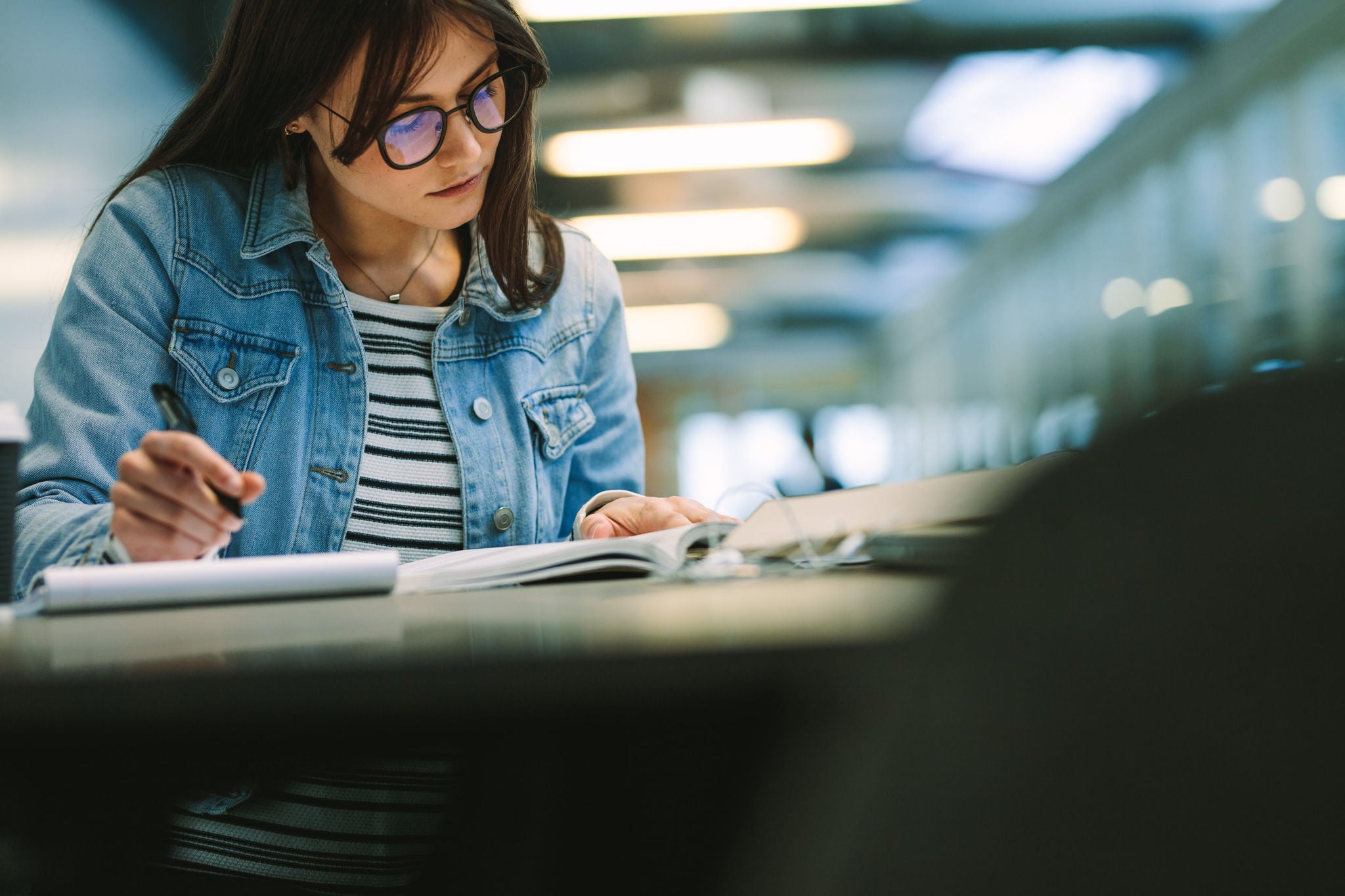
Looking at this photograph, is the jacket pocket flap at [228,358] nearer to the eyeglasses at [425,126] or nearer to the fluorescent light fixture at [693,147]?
the eyeglasses at [425,126]

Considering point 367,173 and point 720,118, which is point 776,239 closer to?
point 720,118

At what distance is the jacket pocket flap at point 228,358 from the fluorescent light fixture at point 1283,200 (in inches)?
179

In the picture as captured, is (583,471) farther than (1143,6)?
No

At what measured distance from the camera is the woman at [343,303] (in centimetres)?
118

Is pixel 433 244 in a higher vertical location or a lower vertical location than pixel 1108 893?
higher

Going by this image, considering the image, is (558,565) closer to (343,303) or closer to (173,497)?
(173,497)

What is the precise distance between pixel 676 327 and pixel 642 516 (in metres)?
11.7

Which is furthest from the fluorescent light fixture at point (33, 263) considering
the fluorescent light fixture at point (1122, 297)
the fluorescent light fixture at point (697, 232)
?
the fluorescent light fixture at point (1122, 297)

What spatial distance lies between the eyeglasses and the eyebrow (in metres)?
0.01

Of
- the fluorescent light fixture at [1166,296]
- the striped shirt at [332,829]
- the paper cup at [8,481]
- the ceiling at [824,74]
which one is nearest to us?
the paper cup at [8,481]

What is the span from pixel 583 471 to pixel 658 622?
1.20 metres

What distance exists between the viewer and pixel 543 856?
788 millimetres

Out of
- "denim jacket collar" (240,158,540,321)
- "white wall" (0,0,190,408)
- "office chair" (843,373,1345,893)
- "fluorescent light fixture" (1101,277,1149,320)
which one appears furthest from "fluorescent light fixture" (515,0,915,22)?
"office chair" (843,373,1345,893)

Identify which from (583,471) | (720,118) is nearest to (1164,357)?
(720,118)
